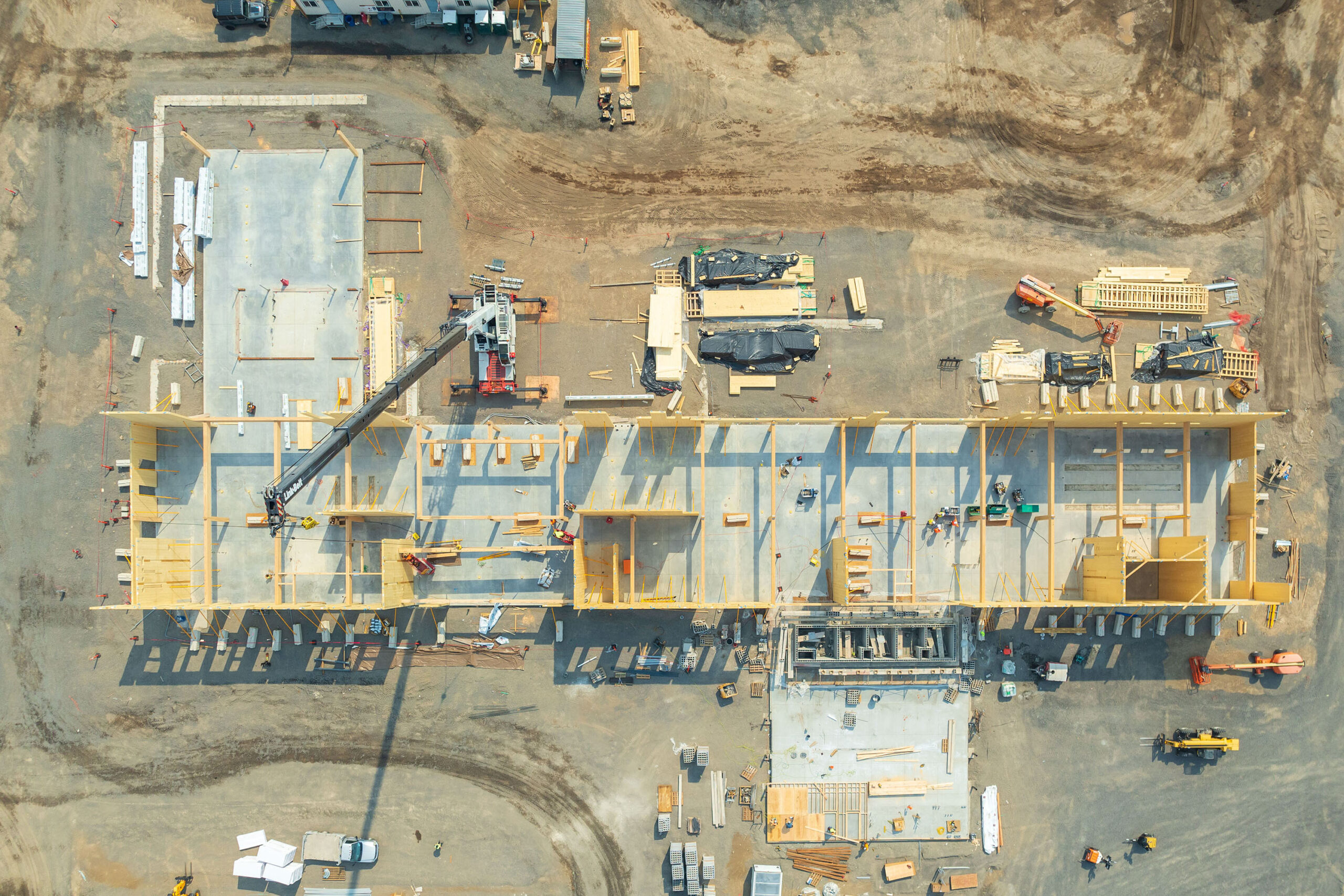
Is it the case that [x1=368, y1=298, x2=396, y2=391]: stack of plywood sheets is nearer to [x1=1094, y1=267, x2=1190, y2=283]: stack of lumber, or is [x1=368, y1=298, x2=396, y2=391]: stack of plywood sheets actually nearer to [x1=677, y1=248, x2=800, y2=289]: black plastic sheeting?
[x1=677, y1=248, x2=800, y2=289]: black plastic sheeting

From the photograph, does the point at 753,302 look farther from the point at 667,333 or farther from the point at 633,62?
the point at 633,62

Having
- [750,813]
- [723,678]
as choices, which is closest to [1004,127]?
[723,678]

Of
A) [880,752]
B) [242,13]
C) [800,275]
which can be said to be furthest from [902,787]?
[242,13]

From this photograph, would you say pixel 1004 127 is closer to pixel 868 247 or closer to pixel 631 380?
pixel 868 247

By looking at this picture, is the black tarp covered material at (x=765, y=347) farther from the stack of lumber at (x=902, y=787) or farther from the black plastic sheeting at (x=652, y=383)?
the stack of lumber at (x=902, y=787)

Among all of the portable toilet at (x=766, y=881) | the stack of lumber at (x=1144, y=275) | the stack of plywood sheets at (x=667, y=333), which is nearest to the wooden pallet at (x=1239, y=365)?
the stack of lumber at (x=1144, y=275)
